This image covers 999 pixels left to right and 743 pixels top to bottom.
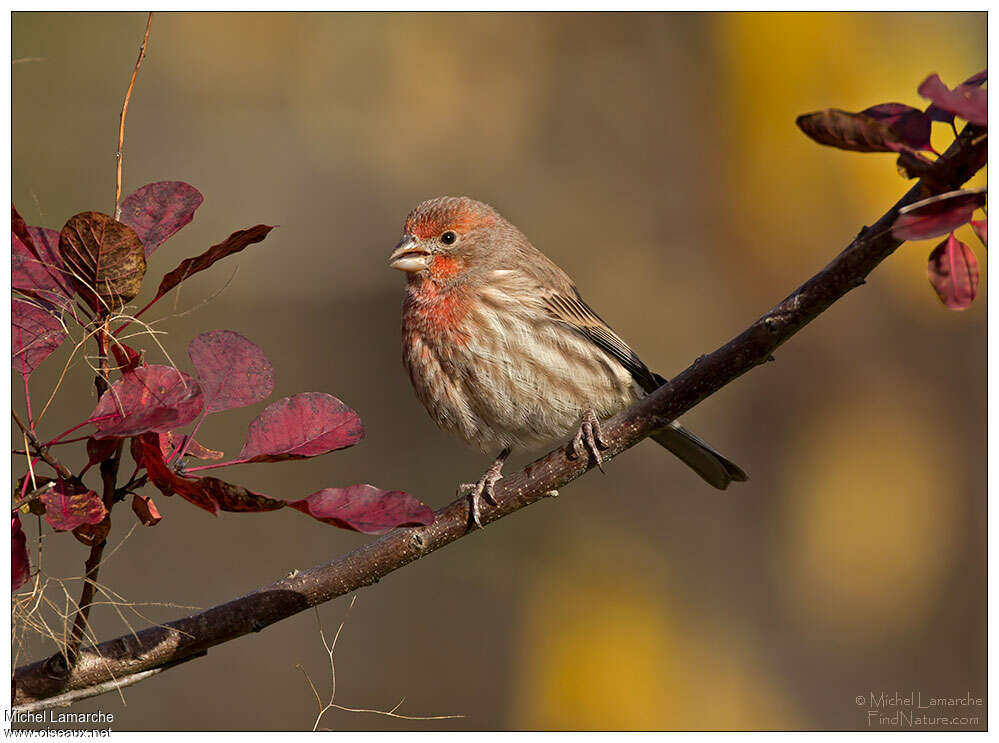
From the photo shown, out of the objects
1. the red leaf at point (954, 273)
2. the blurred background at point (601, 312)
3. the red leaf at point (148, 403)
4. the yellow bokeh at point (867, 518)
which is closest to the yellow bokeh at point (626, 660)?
the blurred background at point (601, 312)

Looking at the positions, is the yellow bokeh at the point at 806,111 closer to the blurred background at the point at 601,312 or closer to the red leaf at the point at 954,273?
the blurred background at the point at 601,312

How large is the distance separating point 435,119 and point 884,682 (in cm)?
625

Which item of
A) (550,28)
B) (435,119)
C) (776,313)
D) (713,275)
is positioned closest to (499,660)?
(713,275)

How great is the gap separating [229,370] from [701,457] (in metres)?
3.14

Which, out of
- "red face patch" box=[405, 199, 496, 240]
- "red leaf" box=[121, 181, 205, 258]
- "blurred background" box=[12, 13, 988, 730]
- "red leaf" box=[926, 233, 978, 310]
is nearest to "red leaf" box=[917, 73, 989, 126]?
"red leaf" box=[926, 233, 978, 310]

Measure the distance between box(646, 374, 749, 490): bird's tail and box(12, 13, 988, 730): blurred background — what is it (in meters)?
3.60

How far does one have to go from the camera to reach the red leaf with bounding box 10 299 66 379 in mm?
1780

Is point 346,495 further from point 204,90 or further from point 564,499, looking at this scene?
point 204,90

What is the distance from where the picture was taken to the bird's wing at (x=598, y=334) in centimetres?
481

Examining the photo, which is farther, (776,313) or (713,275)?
(713,275)

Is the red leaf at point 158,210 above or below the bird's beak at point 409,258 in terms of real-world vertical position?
above

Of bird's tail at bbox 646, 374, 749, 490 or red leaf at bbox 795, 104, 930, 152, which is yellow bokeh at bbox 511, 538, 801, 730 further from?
red leaf at bbox 795, 104, 930, 152

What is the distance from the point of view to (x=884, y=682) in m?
8.12

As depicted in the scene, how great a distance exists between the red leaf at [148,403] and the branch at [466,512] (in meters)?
0.61
